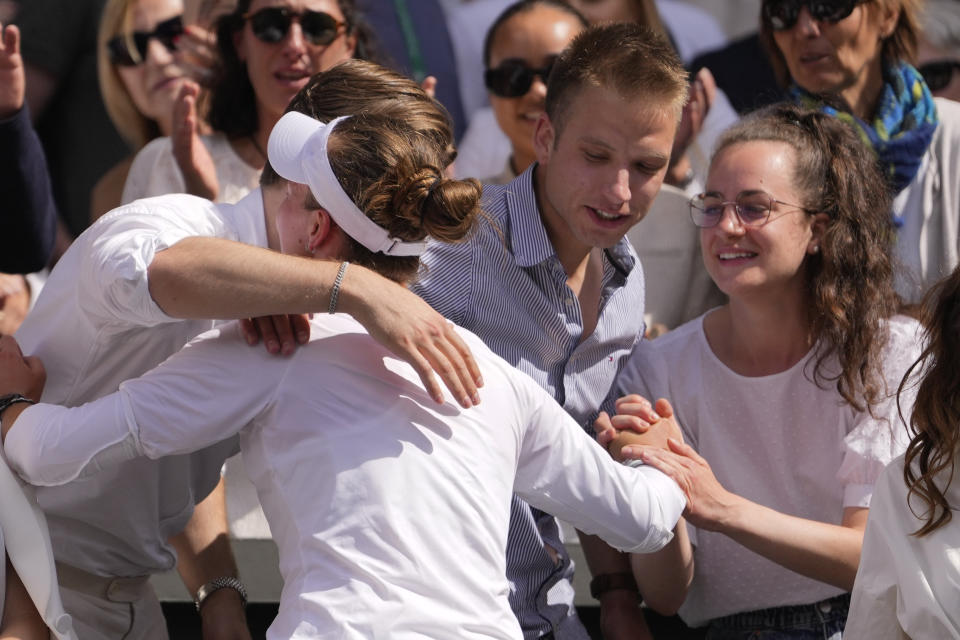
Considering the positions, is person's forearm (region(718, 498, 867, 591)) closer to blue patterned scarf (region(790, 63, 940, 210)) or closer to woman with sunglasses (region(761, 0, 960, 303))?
woman with sunglasses (region(761, 0, 960, 303))

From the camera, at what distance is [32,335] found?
7.70 feet

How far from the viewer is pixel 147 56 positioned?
390cm

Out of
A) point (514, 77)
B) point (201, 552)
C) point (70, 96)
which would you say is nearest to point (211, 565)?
point (201, 552)

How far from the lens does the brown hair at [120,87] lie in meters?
3.92

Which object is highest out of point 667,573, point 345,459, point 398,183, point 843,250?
point 398,183

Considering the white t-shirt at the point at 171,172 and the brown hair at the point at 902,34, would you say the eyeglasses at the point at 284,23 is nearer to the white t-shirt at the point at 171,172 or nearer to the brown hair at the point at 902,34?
the white t-shirt at the point at 171,172

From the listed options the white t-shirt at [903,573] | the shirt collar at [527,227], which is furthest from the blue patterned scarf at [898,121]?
the white t-shirt at [903,573]

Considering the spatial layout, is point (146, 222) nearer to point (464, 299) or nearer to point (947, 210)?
point (464, 299)

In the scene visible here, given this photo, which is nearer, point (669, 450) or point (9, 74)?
point (669, 450)

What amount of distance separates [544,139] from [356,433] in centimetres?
105

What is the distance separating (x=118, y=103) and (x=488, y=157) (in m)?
1.21

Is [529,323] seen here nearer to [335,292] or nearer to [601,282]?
[601,282]

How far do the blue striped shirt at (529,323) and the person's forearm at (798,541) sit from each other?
1.37 ft

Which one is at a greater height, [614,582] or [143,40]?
[143,40]
